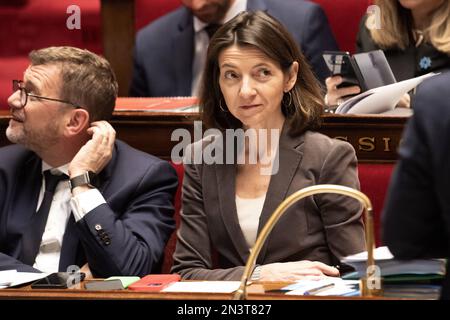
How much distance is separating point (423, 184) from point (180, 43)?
2403mm

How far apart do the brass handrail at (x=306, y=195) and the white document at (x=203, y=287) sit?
21cm

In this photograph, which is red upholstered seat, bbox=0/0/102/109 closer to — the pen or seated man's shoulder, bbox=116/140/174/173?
seated man's shoulder, bbox=116/140/174/173

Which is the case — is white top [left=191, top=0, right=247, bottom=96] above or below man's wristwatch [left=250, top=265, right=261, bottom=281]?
above

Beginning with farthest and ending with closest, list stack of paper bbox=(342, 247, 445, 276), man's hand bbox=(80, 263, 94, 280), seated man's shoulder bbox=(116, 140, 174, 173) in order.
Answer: seated man's shoulder bbox=(116, 140, 174, 173)
man's hand bbox=(80, 263, 94, 280)
stack of paper bbox=(342, 247, 445, 276)

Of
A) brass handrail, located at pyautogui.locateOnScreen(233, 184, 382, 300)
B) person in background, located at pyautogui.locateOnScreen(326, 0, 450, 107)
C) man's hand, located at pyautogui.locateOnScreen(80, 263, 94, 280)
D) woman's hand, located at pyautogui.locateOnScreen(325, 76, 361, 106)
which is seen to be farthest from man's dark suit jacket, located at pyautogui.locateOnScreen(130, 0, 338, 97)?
brass handrail, located at pyautogui.locateOnScreen(233, 184, 382, 300)

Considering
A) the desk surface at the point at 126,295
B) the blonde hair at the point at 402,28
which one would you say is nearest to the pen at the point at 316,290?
the desk surface at the point at 126,295

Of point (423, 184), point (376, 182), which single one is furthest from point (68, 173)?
point (423, 184)

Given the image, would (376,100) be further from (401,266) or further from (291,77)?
(401,266)

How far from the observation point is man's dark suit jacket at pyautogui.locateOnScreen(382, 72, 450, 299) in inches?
50.1

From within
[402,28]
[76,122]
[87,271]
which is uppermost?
[402,28]

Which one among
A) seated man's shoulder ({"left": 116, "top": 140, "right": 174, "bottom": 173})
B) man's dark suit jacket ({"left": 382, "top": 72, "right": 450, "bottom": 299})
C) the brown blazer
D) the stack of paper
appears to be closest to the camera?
man's dark suit jacket ({"left": 382, "top": 72, "right": 450, "bottom": 299})

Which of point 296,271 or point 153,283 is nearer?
point 153,283

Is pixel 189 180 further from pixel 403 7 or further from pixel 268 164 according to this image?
pixel 403 7

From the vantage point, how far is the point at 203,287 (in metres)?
2.01
